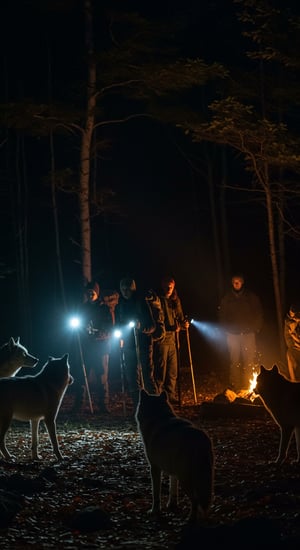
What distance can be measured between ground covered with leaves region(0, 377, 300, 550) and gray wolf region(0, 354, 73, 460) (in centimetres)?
38

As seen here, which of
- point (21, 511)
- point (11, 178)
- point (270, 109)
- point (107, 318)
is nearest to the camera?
point (21, 511)

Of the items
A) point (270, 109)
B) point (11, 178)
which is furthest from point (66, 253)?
point (270, 109)

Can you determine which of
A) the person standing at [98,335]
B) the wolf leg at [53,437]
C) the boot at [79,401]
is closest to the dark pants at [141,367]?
the person standing at [98,335]

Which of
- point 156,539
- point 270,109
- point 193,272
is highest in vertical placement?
point 270,109

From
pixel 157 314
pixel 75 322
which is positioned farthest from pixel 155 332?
pixel 75 322

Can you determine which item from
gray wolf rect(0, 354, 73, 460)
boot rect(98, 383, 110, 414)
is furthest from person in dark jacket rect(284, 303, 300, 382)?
gray wolf rect(0, 354, 73, 460)

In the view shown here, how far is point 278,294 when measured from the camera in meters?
16.3

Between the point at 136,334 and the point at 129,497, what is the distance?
5.71 metres

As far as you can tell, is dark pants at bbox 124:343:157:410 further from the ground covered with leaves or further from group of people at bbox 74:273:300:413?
the ground covered with leaves

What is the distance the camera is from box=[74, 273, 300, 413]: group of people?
1288cm

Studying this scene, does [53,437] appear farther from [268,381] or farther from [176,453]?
[176,453]

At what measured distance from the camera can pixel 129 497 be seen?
730cm

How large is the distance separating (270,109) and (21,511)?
14482 millimetres

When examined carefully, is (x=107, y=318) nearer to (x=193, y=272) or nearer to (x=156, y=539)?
(x=156, y=539)
